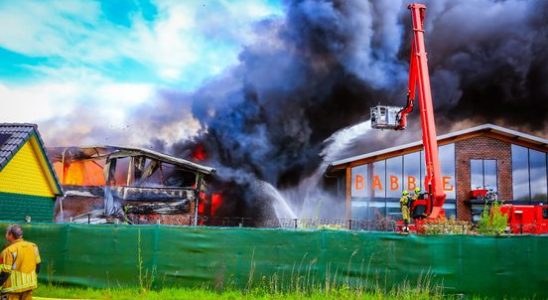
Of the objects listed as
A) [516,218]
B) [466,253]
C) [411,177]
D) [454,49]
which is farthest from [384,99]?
[466,253]

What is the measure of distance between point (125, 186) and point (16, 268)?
1972 cm

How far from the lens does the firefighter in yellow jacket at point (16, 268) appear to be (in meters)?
8.90

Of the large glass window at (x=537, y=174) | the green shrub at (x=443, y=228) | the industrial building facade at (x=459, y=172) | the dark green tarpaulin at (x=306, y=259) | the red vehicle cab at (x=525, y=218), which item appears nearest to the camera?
the dark green tarpaulin at (x=306, y=259)

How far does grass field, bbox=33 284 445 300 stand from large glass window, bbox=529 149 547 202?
23.3 metres

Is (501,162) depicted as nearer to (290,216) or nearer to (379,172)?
(379,172)

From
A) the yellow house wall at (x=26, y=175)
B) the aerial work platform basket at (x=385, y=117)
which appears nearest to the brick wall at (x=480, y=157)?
the aerial work platform basket at (x=385, y=117)

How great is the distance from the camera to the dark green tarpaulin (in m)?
12.9

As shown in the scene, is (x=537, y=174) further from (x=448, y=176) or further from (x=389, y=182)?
(x=389, y=182)

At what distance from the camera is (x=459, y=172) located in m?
33.0

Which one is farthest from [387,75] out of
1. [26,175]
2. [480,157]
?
[26,175]

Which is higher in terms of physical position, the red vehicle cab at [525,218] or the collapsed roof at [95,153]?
the collapsed roof at [95,153]

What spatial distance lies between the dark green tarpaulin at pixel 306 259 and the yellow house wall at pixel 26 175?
548 centimetres

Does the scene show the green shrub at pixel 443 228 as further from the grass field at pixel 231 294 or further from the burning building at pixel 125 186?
the burning building at pixel 125 186

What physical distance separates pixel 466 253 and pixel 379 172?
20.3 meters
